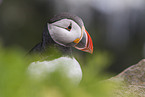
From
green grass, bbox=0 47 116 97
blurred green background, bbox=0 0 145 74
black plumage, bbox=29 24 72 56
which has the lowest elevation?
blurred green background, bbox=0 0 145 74

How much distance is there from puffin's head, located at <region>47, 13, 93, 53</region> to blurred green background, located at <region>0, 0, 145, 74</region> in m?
3.41

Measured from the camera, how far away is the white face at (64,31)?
137 cm

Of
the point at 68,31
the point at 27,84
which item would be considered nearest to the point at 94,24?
the point at 68,31

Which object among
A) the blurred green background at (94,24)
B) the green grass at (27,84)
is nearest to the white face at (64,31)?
the green grass at (27,84)

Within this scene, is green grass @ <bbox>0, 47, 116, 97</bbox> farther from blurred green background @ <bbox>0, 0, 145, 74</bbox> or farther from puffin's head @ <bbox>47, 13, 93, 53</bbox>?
blurred green background @ <bbox>0, 0, 145, 74</bbox>

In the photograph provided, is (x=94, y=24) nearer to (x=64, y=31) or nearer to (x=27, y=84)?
(x=64, y=31)

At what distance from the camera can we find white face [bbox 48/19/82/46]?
1368 millimetres

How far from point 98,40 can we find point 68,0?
49.3 inches

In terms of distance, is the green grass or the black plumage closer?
the green grass

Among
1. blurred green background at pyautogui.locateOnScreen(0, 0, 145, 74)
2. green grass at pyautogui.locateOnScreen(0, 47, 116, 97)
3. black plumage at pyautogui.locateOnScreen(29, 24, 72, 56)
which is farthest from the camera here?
blurred green background at pyautogui.locateOnScreen(0, 0, 145, 74)

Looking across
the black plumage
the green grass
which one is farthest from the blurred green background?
the green grass

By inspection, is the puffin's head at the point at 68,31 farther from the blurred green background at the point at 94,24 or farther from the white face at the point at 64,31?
the blurred green background at the point at 94,24

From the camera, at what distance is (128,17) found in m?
6.36

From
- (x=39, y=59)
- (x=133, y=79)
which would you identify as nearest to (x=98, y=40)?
(x=133, y=79)
